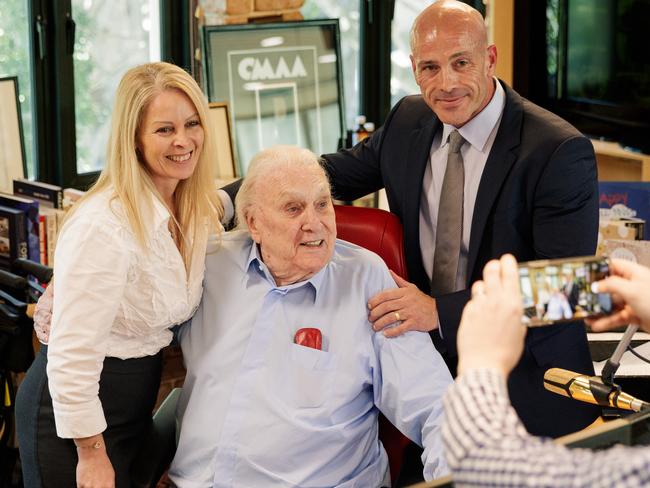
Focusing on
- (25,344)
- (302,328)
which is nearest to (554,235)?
(302,328)

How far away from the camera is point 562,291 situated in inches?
47.7

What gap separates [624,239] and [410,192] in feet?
3.16

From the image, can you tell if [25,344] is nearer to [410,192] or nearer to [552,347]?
[410,192]

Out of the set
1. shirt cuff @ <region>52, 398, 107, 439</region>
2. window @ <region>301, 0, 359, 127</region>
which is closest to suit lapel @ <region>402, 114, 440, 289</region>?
shirt cuff @ <region>52, 398, 107, 439</region>

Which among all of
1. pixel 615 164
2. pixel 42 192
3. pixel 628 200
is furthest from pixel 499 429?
pixel 615 164

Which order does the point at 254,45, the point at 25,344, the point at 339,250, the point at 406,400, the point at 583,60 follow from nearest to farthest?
1. the point at 406,400
2. the point at 339,250
3. the point at 25,344
4. the point at 583,60
5. the point at 254,45

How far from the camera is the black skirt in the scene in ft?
7.09

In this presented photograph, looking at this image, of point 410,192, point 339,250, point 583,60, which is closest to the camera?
point 339,250

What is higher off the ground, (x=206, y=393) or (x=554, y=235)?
(x=554, y=235)

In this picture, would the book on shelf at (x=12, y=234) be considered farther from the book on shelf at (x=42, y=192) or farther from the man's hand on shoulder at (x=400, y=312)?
the man's hand on shoulder at (x=400, y=312)

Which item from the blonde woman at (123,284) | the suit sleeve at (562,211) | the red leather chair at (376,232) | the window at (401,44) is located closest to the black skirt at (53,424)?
the blonde woman at (123,284)

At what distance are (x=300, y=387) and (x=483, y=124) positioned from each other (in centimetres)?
79

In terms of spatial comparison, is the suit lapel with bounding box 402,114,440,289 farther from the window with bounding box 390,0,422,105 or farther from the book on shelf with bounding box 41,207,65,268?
the window with bounding box 390,0,422,105

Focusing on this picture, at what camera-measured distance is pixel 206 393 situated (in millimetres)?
2221
